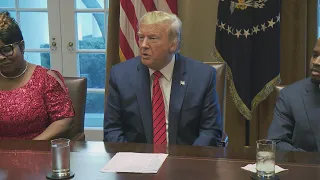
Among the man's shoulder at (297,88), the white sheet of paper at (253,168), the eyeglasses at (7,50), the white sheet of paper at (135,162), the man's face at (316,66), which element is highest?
the eyeglasses at (7,50)

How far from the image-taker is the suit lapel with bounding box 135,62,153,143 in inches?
83.4

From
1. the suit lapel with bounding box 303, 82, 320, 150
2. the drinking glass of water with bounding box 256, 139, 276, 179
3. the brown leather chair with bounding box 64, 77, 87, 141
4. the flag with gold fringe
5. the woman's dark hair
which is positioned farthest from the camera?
the flag with gold fringe

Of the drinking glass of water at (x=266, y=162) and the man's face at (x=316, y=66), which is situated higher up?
the man's face at (x=316, y=66)

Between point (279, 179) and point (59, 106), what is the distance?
1.27m

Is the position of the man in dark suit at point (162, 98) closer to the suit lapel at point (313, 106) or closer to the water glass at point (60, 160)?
the suit lapel at point (313, 106)

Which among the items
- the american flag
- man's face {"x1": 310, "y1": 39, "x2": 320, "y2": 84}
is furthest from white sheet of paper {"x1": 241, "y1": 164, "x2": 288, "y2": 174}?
the american flag

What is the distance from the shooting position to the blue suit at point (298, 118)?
6.15ft

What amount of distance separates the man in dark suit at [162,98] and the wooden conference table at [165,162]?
0.42 meters

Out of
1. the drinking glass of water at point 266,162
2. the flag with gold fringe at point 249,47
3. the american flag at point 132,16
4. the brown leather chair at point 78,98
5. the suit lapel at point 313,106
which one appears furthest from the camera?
the american flag at point 132,16

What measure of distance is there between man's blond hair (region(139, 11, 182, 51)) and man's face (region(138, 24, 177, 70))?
19mm

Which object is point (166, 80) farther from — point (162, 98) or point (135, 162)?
point (135, 162)

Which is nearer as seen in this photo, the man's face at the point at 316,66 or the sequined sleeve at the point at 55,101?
the man's face at the point at 316,66

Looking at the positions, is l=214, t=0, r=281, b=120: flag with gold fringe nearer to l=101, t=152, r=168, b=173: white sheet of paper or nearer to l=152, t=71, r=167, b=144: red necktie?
l=152, t=71, r=167, b=144: red necktie

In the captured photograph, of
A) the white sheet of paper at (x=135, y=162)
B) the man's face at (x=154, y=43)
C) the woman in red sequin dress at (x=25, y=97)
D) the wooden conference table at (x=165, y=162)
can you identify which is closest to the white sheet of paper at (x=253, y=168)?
the wooden conference table at (x=165, y=162)
